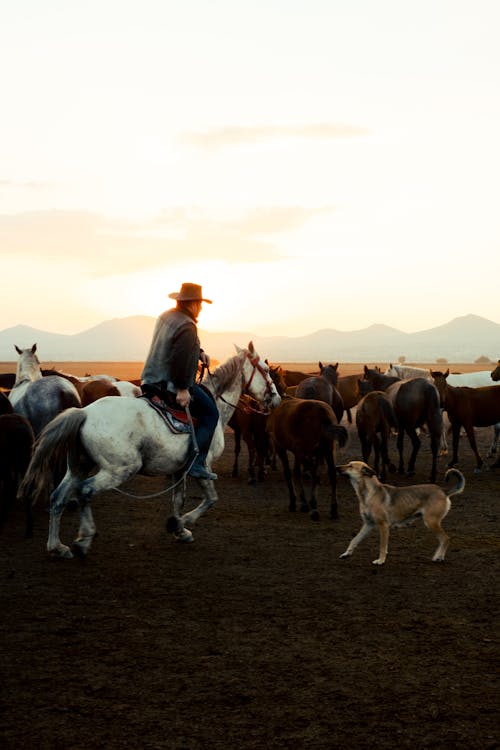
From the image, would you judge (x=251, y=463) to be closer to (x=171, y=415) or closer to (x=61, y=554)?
(x=171, y=415)

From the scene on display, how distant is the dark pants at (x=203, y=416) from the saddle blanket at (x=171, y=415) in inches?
10.9

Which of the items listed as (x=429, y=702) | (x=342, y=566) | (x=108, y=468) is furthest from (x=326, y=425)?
(x=429, y=702)

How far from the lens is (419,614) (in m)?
7.10

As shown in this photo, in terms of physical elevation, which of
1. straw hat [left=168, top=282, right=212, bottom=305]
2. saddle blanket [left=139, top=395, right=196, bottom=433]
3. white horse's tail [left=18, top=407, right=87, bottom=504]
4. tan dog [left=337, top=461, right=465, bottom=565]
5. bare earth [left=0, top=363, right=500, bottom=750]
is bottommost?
bare earth [left=0, top=363, right=500, bottom=750]

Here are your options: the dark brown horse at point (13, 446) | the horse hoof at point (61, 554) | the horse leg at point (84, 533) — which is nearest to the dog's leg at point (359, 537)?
the horse leg at point (84, 533)

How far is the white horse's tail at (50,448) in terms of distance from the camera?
332 inches

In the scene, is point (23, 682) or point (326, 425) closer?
Result: point (23, 682)

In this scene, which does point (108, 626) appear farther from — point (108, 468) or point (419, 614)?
point (419, 614)

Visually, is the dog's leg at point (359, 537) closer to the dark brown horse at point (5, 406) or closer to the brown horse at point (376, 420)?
the brown horse at point (376, 420)

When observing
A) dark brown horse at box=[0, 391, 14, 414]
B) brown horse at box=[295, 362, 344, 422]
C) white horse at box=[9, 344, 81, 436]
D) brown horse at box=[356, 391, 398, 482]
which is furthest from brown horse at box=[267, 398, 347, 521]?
brown horse at box=[295, 362, 344, 422]

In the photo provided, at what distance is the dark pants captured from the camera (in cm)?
938

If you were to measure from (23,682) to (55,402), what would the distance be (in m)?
7.71

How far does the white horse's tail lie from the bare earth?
102 centimetres

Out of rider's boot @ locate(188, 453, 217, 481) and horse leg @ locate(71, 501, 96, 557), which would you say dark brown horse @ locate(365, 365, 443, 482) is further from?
horse leg @ locate(71, 501, 96, 557)
